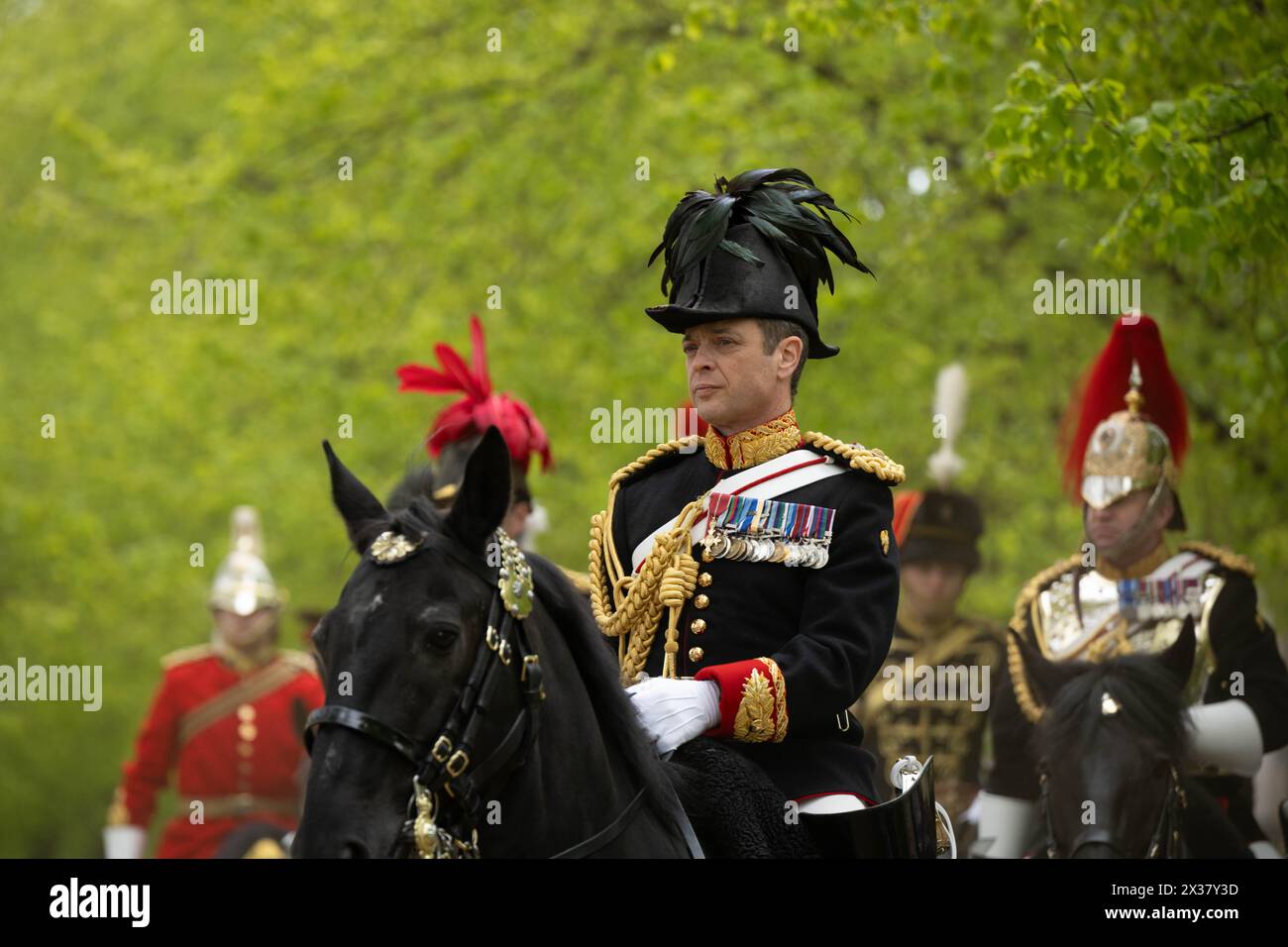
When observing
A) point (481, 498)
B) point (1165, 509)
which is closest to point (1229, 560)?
point (1165, 509)

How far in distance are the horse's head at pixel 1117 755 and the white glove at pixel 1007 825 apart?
117 centimetres

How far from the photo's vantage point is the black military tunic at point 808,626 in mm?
4727

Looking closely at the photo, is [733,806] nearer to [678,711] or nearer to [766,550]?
[678,711]

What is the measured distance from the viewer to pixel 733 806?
4.79m

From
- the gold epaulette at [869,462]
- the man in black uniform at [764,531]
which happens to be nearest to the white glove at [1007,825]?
the man in black uniform at [764,531]

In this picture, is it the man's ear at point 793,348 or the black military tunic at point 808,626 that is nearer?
the black military tunic at point 808,626

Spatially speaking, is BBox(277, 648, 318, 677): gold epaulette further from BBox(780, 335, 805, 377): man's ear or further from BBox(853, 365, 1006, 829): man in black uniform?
BBox(780, 335, 805, 377): man's ear

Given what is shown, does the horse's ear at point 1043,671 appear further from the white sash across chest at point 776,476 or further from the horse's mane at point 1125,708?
the white sash across chest at point 776,476

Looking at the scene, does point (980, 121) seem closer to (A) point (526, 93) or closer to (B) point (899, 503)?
(B) point (899, 503)

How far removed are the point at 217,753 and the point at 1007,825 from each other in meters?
5.14

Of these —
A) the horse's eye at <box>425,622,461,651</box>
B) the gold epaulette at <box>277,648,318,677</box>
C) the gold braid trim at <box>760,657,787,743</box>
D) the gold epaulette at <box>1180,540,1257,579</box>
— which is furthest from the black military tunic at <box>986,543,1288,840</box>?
the horse's eye at <box>425,622,461,651</box>

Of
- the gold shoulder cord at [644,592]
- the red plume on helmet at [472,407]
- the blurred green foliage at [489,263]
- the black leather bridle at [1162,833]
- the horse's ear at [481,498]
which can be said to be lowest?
the black leather bridle at [1162,833]

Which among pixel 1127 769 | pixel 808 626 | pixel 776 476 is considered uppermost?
pixel 776 476
